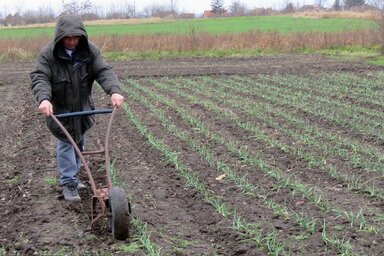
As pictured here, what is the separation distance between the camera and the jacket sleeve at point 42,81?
5.10m

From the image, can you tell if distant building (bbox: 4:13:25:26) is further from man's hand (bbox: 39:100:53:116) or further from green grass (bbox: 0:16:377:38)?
man's hand (bbox: 39:100:53:116)

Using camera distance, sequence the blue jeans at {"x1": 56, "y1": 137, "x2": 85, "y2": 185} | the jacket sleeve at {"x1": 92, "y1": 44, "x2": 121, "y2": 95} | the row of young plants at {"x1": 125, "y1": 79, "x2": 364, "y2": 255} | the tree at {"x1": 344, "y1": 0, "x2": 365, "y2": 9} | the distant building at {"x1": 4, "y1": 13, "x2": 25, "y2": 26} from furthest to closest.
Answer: the tree at {"x1": 344, "y1": 0, "x2": 365, "y2": 9}, the distant building at {"x1": 4, "y1": 13, "x2": 25, "y2": 26}, the blue jeans at {"x1": 56, "y1": 137, "x2": 85, "y2": 185}, the jacket sleeve at {"x1": 92, "y1": 44, "x2": 121, "y2": 95}, the row of young plants at {"x1": 125, "y1": 79, "x2": 364, "y2": 255}

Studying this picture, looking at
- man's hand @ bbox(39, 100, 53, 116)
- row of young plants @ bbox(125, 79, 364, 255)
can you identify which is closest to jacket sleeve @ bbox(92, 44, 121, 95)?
man's hand @ bbox(39, 100, 53, 116)

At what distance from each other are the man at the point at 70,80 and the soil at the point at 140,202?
1.42ft

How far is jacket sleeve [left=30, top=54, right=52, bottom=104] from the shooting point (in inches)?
201

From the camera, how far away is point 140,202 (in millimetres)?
5531

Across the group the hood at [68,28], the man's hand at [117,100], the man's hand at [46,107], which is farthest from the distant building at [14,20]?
the man's hand at [46,107]

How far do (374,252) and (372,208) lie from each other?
1070 millimetres

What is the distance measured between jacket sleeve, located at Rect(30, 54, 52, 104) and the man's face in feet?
0.84

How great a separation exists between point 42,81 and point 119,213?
1634 mm

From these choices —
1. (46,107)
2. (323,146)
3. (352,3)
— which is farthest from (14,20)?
(46,107)

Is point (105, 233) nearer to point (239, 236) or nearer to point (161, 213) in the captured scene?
point (161, 213)

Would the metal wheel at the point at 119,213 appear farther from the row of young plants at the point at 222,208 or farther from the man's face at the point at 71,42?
the man's face at the point at 71,42

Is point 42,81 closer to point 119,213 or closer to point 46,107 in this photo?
point 46,107
